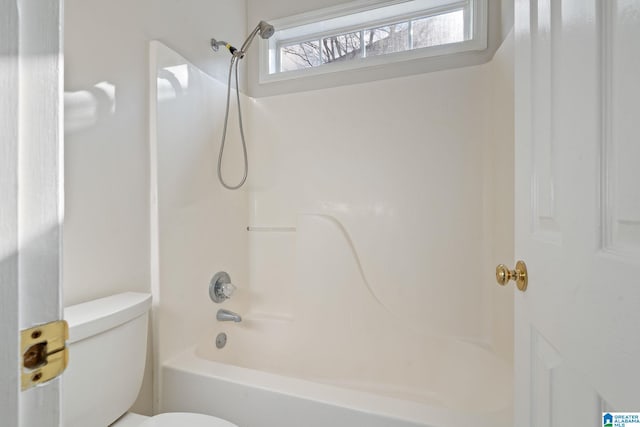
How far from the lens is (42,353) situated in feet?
1.01

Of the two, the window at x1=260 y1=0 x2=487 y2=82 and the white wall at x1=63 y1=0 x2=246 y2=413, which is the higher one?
the window at x1=260 y1=0 x2=487 y2=82

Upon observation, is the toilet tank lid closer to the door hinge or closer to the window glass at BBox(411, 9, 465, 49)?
the door hinge

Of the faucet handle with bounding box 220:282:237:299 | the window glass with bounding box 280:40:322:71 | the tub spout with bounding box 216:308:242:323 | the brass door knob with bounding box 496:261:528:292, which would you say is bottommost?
the tub spout with bounding box 216:308:242:323

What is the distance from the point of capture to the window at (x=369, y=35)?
1664 millimetres

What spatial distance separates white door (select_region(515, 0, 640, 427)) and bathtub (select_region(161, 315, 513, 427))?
417 mm

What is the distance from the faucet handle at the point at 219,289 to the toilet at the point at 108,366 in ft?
1.58

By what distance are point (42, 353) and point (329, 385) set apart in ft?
4.44

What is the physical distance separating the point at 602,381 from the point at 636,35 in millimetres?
448

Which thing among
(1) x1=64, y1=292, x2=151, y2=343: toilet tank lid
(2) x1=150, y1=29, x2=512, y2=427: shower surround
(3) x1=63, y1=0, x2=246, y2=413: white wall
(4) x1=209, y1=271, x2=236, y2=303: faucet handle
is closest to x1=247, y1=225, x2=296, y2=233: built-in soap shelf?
(2) x1=150, y1=29, x2=512, y2=427: shower surround

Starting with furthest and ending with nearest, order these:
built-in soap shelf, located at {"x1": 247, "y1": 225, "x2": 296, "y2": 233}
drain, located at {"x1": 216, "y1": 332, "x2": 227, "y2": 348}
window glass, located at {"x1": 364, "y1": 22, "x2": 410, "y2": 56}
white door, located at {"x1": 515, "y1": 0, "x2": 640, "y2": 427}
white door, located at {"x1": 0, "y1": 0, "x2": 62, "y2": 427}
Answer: built-in soap shelf, located at {"x1": 247, "y1": 225, "x2": 296, "y2": 233} → window glass, located at {"x1": 364, "y1": 22, "x2": 410, "y2": 56} → drain, located at {"x1": 216, "y1": 332, "x2": 227, "y2": 348} → white door, located at {"x1": 515, "y1": 0, "x2": 640, "y2": 427} → white door, located at {"x1": 0, "y1": 0, "x2": 62, "y2": 427}

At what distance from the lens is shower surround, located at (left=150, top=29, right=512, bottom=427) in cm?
136

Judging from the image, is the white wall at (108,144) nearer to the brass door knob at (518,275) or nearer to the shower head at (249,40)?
the shower head at (249,40)

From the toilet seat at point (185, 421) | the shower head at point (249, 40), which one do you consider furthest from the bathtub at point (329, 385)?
the shower head at point (249, 40)

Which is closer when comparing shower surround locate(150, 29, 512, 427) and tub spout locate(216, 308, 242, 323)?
shower surround locate(150, 29, 512, 427)
